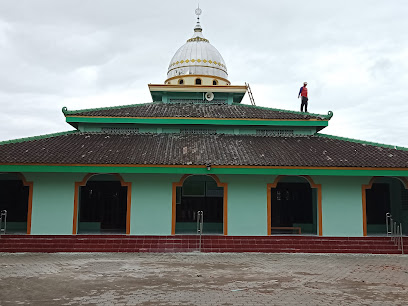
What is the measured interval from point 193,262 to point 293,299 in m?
5.04

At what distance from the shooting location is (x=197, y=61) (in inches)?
Result: 961

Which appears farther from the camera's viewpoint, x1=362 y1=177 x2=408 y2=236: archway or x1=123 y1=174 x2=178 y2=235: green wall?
x1=362 y1=177 x2=408 y2=236: archway

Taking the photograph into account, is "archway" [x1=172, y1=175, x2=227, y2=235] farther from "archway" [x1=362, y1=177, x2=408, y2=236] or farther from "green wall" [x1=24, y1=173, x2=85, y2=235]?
"archway" [x1=362, y1=177, x2=408, y2=236]

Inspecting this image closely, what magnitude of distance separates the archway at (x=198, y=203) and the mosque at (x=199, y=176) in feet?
0.16

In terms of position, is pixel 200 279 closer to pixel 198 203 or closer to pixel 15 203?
pixel 198 203

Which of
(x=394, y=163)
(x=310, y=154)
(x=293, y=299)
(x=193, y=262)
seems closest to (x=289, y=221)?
(x=310, y=154)

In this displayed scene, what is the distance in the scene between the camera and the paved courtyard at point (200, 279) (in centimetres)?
761

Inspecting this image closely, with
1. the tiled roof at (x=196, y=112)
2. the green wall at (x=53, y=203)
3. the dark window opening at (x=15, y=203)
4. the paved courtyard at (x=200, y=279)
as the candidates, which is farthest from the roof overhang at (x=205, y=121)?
the paved courtyard at (x=200, y=279)

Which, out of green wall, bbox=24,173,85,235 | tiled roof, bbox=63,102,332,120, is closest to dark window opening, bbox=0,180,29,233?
green wall, bbox=24,173,85,235

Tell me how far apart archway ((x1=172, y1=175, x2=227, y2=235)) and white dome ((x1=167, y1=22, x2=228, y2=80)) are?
28.2ft

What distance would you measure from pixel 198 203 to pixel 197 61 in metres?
10.2

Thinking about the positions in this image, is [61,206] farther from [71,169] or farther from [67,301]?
[67,301]

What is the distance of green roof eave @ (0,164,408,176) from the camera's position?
15289 mm

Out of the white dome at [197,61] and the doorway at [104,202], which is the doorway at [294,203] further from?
the white dome at [197,61]
